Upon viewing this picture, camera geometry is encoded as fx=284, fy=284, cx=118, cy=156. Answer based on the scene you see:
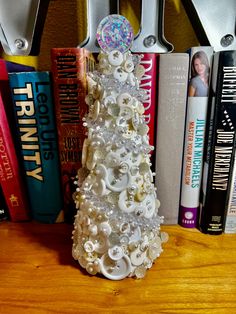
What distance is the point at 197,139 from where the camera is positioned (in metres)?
0.47

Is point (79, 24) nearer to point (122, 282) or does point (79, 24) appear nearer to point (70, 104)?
point (70, 104)

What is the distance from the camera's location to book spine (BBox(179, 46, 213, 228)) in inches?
17.0

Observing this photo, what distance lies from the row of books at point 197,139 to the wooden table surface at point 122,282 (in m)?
0.05

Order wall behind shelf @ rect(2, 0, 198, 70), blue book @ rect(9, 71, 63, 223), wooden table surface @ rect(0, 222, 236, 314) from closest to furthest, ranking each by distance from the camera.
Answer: wooden table surface @ rect(0, 222, 236, 314), blue book @ rect(9, 71, 63, 223), wall behind shelf @ rect(2, 0, 198, 70)

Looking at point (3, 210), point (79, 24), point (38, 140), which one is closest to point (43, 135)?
point (38, 140)

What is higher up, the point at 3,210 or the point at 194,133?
the point at 194,133

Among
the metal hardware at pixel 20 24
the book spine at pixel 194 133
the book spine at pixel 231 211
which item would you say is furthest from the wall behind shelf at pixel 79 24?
the book spine at pixel 231 211

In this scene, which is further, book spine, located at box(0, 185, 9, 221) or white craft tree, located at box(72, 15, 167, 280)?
book spine, located at box(0, 185, 9, 221)

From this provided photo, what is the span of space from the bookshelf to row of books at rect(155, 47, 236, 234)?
0.04 m

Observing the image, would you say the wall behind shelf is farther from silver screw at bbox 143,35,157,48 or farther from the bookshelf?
the bookshelf

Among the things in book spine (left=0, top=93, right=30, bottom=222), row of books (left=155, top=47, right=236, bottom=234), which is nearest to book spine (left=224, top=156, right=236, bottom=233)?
row of books (left=155, top=47, right=236, bottom=234)

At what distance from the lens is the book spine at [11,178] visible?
0.50 meters

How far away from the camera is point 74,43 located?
62 centimetres

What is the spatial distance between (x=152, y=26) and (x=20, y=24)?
0.24 m
